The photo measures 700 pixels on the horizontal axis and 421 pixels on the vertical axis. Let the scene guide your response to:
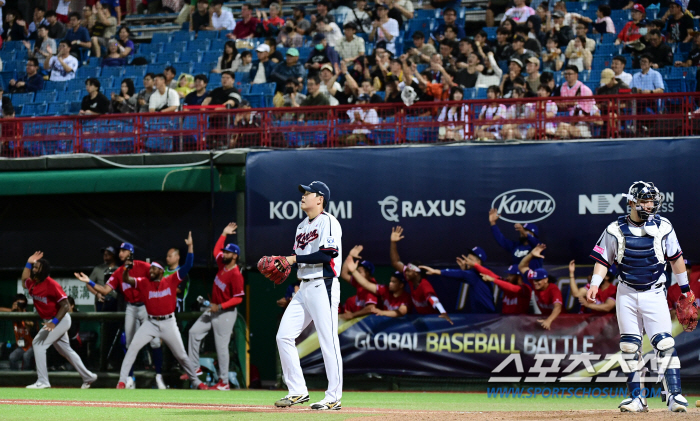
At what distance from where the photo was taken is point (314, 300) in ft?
25.5

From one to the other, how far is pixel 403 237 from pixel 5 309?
6.57 metres

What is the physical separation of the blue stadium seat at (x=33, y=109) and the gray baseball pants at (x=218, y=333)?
6535mm

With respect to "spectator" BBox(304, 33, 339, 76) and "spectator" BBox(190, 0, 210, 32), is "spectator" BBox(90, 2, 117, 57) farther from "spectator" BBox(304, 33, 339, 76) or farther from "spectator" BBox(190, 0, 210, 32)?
"spectator" BBox(304, 33, 339, 76)

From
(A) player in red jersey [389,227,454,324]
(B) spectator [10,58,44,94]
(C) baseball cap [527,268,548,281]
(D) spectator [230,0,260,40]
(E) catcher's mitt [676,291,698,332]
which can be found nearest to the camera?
(E) catcher's mitt [676,291,698,332]

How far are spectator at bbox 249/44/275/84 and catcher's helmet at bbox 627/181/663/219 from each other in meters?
9.51

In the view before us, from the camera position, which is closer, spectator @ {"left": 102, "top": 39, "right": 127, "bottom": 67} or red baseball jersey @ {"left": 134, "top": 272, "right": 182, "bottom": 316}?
red baseball jersey @ {"left": 134, "top": 272, "right": 182, "bottom": 316}

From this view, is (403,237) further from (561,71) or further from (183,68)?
(183,68)

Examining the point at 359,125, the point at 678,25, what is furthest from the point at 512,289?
the point at 678,25

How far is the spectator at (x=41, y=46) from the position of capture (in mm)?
19203

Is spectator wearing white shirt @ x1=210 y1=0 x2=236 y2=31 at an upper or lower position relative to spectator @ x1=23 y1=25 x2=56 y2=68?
upper

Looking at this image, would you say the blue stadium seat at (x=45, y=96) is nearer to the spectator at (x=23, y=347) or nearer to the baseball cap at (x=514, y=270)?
the spectator at (x=23, y=347)

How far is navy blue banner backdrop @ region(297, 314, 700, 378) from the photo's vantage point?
11.3 metres

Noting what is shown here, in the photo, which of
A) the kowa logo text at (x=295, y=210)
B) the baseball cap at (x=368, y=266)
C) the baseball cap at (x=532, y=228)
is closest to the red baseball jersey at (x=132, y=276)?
the kowa logo text at (x=295, y=210)

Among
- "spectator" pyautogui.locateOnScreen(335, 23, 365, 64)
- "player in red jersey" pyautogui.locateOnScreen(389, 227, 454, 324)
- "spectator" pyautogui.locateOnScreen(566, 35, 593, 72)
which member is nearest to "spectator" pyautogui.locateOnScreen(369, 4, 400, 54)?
"spectator" pyautogui.locateOnScreen(335, 23, 365, 64)
